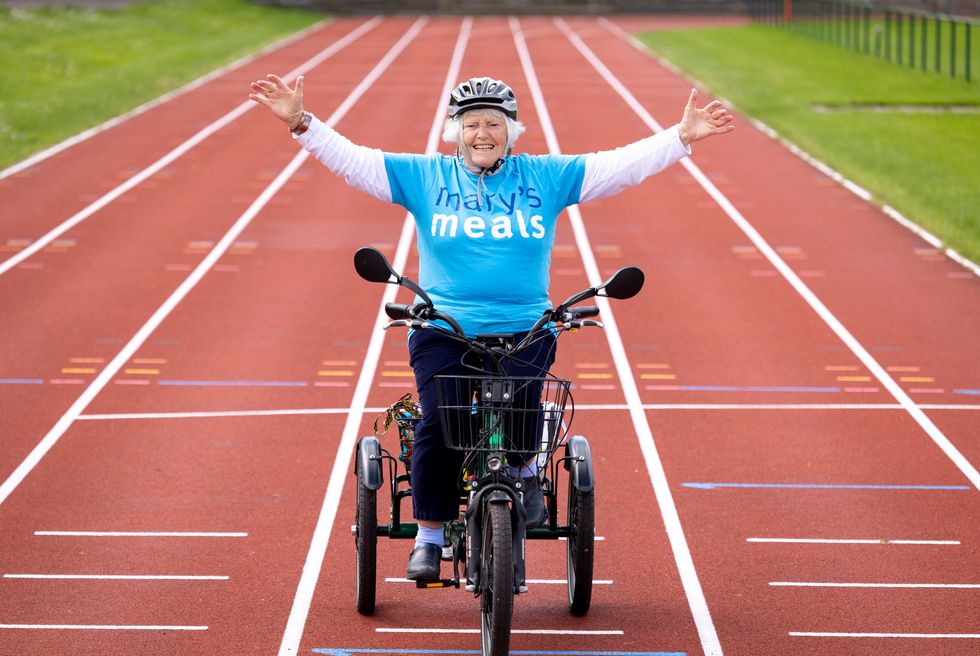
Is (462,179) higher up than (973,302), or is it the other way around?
(462,179)

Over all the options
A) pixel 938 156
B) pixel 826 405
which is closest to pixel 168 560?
pixel 826 405

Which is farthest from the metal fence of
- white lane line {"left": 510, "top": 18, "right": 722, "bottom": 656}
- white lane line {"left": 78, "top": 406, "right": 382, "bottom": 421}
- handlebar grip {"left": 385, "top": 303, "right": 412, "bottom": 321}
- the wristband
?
handlebar grip {"left": 385, "top": 303, "right": 412, "bottom": 321}

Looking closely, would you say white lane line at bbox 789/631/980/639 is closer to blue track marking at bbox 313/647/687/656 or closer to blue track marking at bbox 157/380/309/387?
blue track marking at bbox 313/647/687/656

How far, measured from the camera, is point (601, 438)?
887 cm

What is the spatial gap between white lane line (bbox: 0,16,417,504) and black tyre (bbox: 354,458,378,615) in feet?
8.27

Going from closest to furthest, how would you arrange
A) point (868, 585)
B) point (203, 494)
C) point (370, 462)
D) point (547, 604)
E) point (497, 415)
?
1. point (497, 415)
2. point (370, 462)
3. point (547, 604)
4. point (868, 585)
5. point (203, 494)

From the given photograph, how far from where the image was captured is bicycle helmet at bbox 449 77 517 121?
550 centimetres

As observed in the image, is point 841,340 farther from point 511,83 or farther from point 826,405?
point 511,83

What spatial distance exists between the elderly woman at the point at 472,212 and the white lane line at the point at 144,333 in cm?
301

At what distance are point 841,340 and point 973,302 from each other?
6.04 ft

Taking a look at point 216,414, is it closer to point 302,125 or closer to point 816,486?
point 816,486

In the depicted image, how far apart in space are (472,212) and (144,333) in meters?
6.36

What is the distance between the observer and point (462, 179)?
18.4ft

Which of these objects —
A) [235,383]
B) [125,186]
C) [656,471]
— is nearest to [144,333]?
[235,383]
